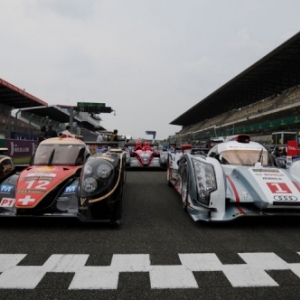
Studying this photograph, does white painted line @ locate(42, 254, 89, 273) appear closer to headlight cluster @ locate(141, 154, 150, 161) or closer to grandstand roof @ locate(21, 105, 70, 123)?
headlight cluster @ locate(141, 154, 150, 161)

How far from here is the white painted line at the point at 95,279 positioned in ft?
8.63

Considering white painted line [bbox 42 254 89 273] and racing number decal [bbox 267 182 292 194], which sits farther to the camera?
racing number decal [bbox 267 182 292 194]

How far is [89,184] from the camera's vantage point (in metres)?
4.44

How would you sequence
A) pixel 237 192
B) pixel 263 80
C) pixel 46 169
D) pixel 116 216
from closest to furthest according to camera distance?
pixel 116 216 < pixel 237 192 < pixel 46 169 < pixel 263 80

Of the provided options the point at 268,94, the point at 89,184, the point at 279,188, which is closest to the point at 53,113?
the point at 268,94

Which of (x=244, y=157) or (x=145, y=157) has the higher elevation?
(x=244, y=157)

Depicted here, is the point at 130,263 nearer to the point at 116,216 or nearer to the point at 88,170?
the point at 116,216

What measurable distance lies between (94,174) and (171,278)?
2.12 m

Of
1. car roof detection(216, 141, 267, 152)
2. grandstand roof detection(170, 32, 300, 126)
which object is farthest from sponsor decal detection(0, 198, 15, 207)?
grandstand roof detection(170, 32, 300, 126)

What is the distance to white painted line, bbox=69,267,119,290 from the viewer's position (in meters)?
2.63

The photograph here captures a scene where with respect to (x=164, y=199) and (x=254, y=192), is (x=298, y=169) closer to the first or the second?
(x=254, y=192)

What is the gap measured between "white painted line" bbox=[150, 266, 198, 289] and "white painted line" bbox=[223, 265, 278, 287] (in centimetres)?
33

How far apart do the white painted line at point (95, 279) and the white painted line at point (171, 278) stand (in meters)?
0.32

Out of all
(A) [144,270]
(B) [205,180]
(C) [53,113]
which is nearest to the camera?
(A) [144,270]
